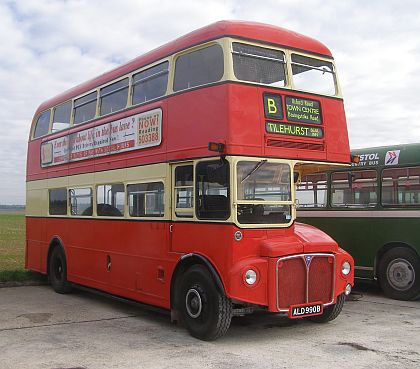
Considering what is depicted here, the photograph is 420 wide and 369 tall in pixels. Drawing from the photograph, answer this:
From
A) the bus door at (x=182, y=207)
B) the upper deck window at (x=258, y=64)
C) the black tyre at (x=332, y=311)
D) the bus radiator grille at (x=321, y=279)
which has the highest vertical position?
the upper deck window at (x=258, y=64)

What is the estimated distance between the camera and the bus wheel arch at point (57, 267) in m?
11.6

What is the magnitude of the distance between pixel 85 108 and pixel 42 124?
239cm

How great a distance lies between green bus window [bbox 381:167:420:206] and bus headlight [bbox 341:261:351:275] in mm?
3239

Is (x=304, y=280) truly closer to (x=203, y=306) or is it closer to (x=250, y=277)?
(x=250, y=277)

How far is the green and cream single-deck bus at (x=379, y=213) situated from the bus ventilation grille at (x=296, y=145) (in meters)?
2.17

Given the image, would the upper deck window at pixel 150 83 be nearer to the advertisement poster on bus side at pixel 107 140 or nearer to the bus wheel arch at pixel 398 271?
the advertisement poster on bus side at pixel 107 140

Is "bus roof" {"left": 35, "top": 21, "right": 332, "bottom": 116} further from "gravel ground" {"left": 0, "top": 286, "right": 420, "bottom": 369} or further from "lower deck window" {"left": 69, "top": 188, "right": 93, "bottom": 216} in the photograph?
"gravel ground" {"left": 0, "top": 286, "right": 420, "bottom": 369}

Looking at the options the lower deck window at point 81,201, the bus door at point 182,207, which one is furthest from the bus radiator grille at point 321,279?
the lower deck window at point 81,201

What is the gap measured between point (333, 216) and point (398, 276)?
186 centimetres

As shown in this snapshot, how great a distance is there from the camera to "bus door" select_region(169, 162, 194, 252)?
7.74 metres

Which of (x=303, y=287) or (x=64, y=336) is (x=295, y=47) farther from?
(x=64, y=336)

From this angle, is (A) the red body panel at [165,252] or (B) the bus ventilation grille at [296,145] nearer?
(A) the red body panel at [165,252]

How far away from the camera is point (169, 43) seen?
340 inches

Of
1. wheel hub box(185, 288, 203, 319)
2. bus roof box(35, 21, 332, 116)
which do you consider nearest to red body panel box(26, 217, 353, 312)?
wheel hub box(185, 288, 203, 319)
